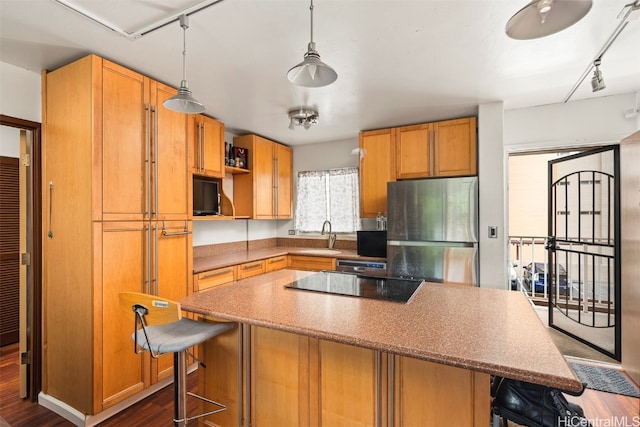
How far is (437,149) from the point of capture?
328 centimetres

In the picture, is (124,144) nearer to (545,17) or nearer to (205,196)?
(205,196)

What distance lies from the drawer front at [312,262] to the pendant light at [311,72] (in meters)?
2.47

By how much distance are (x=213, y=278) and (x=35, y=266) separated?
4.14ft

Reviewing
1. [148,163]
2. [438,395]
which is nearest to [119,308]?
[148,163]

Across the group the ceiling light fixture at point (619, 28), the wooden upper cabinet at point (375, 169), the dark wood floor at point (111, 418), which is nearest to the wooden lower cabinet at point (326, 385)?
the dark wood floor at point (111, 418)

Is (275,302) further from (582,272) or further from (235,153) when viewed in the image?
(582,272)

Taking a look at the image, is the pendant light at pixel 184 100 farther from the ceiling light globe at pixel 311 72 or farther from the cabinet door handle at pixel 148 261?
the cabinet door handle at pixel 148 261

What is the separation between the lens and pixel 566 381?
2.81ft

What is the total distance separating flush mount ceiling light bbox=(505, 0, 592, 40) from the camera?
1026mm

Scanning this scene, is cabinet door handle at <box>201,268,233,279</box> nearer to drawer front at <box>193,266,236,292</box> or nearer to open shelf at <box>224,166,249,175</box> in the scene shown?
drawer front at <box>193,266,236,292</box>

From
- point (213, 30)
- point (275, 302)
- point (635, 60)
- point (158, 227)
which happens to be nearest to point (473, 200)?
point (635, 60)

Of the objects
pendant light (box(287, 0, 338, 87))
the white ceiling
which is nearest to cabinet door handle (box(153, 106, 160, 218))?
the white ceiling

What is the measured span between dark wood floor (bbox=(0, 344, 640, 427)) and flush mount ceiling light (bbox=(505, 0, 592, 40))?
242 cm

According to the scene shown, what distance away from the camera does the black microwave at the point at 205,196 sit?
3018 mm
